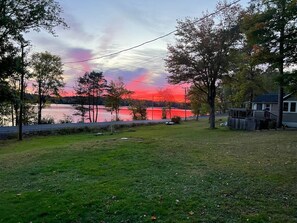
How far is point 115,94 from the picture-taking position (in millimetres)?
52719

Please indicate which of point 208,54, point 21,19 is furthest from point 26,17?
point 208,54

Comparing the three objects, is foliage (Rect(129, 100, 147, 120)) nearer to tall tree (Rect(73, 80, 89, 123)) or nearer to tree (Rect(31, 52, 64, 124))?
tall tree (Rect(73, 80, 89, 123))

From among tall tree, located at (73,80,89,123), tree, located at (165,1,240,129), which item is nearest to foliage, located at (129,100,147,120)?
tall tree, located at (73,80,89,123)

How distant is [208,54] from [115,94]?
2902 centimetres

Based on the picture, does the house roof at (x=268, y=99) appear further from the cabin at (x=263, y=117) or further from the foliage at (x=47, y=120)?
the foliage at (x=47, y=120)

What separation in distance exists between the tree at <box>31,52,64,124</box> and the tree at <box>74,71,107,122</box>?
9.41 meters

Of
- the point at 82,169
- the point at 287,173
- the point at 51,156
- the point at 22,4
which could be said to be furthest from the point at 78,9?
the point at 287,173

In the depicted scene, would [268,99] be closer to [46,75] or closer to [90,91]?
[46,75]

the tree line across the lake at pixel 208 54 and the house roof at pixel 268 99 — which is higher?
the tree line across the lake at pixel 208 54

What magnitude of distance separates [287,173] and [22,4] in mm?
14644

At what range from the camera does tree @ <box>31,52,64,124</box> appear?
41.0 metres

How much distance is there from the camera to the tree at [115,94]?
5222cm

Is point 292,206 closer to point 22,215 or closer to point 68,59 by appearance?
point 22,215

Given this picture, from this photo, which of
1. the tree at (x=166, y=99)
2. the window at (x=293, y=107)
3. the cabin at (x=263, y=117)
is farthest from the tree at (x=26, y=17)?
the tree at (x=166, y=99)
